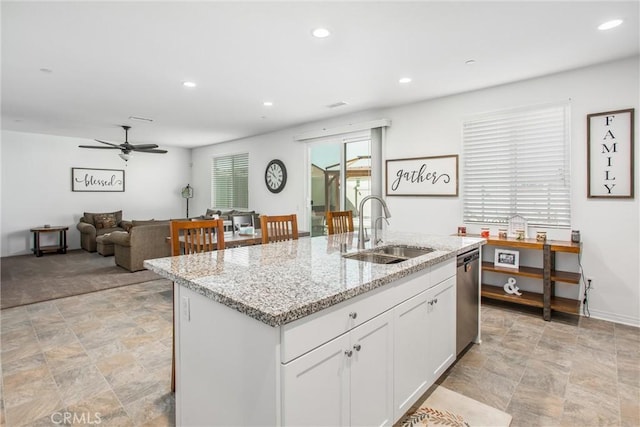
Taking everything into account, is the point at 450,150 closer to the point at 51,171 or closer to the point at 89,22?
the point at 89,22

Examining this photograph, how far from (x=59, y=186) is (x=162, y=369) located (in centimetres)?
694

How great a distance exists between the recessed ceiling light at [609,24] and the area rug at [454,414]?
2.94m

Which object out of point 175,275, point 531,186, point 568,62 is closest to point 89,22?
point 175,275

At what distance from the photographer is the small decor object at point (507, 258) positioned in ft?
12.3

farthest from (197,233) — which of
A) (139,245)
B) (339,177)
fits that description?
(339,177)

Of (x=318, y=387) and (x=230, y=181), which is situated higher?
(x=230, y=181)

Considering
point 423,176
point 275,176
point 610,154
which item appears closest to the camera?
point 610,154

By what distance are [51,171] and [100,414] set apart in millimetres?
7282

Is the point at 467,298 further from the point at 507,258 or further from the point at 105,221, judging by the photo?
the point at 105,221

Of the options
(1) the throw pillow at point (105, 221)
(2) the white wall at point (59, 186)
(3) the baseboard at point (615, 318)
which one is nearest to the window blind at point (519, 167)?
(3) the baseboard at point (615, 318)

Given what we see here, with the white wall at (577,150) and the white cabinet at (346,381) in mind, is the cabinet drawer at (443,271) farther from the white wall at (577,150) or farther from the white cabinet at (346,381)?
the white wall at (577,150)

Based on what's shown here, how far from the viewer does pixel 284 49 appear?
2.96m

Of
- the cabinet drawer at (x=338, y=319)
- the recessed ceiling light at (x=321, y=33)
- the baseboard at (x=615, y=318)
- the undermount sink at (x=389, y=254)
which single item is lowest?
the baseboard at (x=615, y=318)

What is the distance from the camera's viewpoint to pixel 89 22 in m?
2.50
